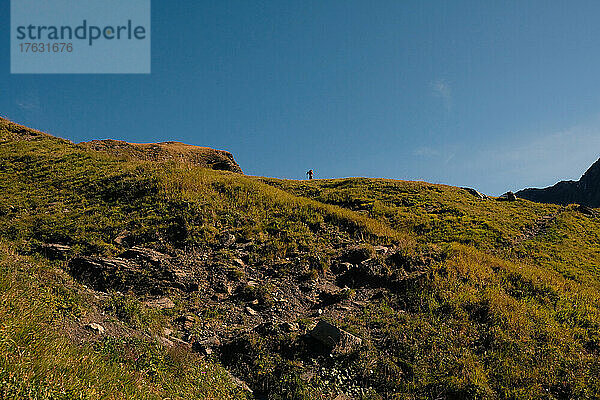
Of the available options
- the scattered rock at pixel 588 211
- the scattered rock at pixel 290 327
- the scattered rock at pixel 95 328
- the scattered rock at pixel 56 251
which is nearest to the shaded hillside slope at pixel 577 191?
the scattered rock at pixel 588 211

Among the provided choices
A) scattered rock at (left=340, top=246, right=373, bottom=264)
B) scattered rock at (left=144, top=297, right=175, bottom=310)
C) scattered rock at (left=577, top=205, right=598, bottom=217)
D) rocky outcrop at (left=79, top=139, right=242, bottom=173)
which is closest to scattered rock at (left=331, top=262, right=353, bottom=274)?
scattered rock at (left=340, top=246, right=373, bottom=264)

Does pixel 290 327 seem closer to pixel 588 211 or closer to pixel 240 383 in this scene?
pixel 240 383

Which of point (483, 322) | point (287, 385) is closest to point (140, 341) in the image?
point (287, 385)

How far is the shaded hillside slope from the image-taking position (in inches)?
5610

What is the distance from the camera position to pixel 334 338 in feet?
31.3

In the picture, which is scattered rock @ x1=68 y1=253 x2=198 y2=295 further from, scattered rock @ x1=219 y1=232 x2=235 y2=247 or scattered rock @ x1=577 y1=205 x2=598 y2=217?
scattered rock @ x1=577 y1=205 x2=598 y2=217

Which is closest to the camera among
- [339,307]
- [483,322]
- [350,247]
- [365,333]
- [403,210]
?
[365,333]

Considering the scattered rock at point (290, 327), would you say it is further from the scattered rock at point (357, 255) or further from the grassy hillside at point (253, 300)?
the scattered rock at point (357, 255)

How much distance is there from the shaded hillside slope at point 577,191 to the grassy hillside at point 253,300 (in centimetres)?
15966

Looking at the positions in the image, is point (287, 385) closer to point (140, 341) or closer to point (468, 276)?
point (140, 341)

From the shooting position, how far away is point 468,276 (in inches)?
547

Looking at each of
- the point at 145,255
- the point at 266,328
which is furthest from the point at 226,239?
the point at 266,328

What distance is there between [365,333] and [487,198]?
3412 centimetres

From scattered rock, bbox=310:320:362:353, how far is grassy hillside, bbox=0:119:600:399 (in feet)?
0.67
